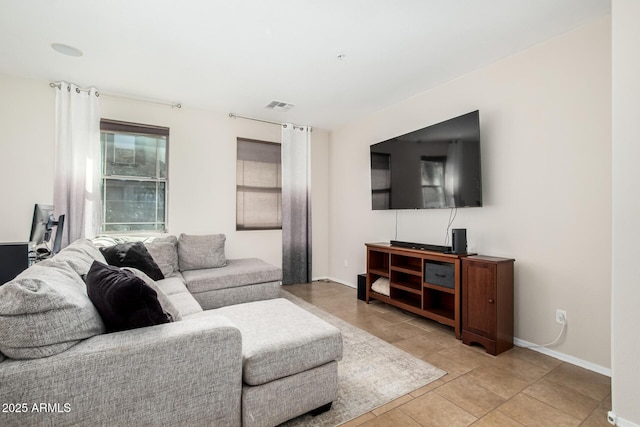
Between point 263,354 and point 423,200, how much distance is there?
2.36 m

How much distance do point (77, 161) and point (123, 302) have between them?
2883 millimetres

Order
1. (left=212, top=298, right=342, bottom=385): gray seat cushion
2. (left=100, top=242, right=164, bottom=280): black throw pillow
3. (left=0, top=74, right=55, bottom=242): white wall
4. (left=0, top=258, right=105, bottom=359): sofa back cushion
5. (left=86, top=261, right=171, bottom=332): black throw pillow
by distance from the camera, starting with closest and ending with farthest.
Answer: (left=0, top=258, right=105, bottom=359): sofa back cushion
(left=86, top=261, right=171, bottom=332): black throw pillow
(left=212, top=298, right=342, bottom=385): gray seat cushion
(left=100, top=242, right=164, bottom=280): black throw pillow
(left=0, top=74, right=55, bottom=242): white wall

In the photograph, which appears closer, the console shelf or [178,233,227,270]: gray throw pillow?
the console shelf

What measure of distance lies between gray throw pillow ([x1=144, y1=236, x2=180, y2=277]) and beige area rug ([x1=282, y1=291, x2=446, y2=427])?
2075mm

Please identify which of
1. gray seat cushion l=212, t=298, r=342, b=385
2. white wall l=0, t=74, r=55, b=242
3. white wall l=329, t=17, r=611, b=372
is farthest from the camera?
white wall l=0, t=74, r=55, b=242

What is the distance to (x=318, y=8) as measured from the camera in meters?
2.02

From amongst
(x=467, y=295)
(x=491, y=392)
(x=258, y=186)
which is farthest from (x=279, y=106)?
(x=491, y=392)

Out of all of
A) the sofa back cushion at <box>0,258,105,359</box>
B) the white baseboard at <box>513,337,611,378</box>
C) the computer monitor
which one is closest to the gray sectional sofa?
the sofa back cushion at <box>0,258,105,359</box>

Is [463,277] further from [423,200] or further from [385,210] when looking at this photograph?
[385,210]

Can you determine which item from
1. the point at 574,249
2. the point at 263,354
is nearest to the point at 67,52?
the point at 263,354

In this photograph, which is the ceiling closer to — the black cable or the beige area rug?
the black cable

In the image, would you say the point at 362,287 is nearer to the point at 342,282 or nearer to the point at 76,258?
the point at 342,282

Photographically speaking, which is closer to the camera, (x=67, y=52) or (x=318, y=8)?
(x=318, y=8)

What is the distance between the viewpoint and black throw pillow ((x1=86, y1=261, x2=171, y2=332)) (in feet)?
4.12
